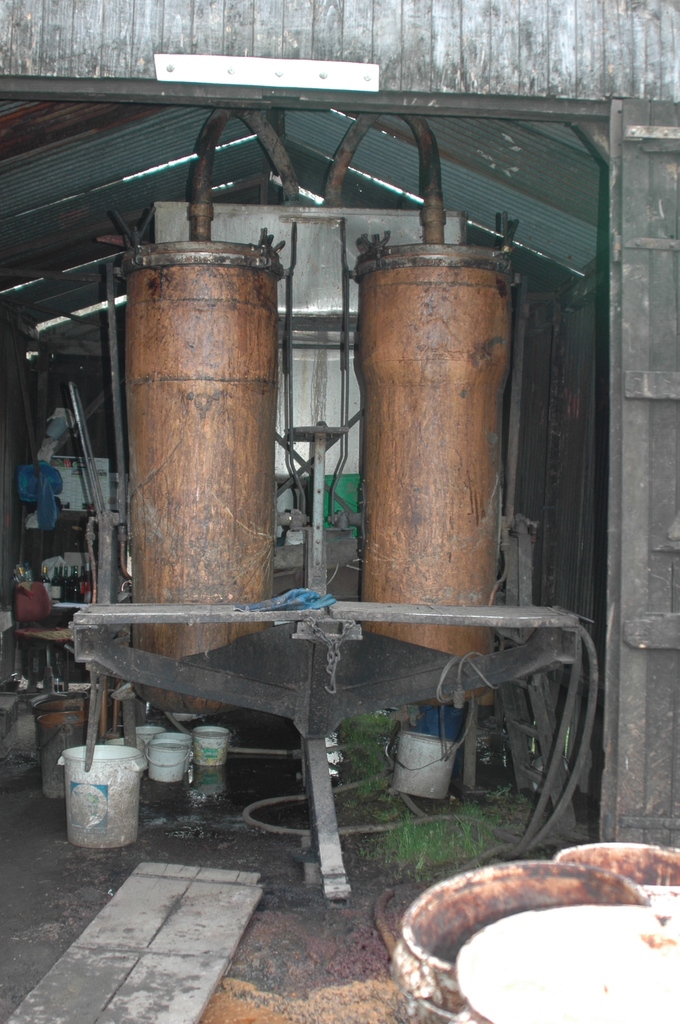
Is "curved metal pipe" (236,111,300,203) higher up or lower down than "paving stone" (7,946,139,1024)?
higher up

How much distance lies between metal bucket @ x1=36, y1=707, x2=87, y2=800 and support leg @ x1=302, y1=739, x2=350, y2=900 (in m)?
1.92

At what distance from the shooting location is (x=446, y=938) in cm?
208

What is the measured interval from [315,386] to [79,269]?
3751 millimetres

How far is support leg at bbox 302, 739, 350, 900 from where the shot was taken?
4.21 metres

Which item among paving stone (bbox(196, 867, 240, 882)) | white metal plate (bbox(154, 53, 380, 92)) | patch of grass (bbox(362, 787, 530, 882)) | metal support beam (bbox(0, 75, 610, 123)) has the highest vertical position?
white metal plate (bbox(154, 53, 380, 92))

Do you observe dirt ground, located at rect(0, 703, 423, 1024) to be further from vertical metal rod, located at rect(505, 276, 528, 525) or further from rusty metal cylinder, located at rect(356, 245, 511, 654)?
vertical metal rod, located at rect(505, 276, 528, 525)

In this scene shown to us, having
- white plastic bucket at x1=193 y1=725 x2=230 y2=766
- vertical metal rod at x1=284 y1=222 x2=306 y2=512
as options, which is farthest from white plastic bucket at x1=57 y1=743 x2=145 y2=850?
vertical metal rod at x1=284 y1=222 x2=306 y2=512

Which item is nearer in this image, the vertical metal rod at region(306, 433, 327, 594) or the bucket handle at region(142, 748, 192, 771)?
the vertical metal rod at region(306, 433, 327, 594)

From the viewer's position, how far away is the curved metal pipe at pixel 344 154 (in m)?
5.52

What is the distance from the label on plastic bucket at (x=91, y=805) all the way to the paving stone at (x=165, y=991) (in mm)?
1551

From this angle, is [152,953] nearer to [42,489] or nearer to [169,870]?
[169,870]

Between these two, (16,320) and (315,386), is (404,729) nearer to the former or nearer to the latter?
(315,386)

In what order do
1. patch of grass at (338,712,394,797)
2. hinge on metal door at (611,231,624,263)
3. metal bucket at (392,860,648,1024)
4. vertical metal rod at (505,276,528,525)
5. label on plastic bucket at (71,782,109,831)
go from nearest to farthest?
metal bucket at (392,860,648,1024) → hinge on metal door at (611,231,624,263) → label on plastic bucket at (71,782,109,831) → vertical metal rod at (505,276,528,525) → patch of grass at (338,712,394,797)

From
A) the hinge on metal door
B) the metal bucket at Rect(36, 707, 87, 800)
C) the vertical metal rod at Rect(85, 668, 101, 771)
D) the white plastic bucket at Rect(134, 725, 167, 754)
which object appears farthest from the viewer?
the white plastic bucket at Rect(134, 725, 167, 754)
